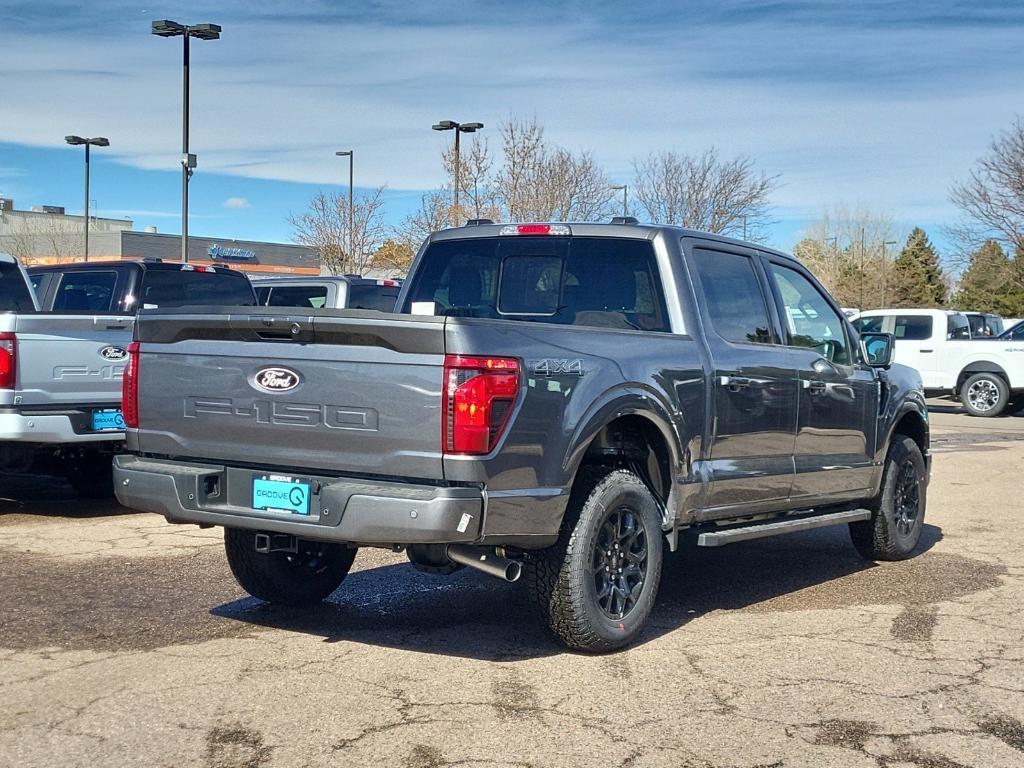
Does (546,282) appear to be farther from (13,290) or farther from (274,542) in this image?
(13,290)

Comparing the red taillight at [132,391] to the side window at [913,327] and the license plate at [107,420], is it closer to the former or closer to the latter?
the license plate at [107,420]

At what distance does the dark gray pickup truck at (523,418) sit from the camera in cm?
481

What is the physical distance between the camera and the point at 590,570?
5.35 meters

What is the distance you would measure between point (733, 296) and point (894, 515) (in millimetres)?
2290

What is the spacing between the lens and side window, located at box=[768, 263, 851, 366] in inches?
283

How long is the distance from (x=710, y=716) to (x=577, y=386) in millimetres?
1413

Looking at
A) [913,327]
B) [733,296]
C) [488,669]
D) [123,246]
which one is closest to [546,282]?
[733,296]

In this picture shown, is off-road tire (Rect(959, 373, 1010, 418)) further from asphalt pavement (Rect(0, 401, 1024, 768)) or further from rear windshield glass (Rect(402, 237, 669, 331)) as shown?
rear windshield glass (Rect(402, 237, 669, 331))

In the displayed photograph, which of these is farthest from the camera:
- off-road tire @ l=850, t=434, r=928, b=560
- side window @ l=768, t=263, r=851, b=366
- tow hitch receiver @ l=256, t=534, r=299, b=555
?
off-road tire @ l=850, t=434, r=928, b=560

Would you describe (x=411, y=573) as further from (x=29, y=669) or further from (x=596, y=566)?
(x=29, y=669)

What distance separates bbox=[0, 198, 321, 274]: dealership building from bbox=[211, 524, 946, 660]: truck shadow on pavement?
2203 inches

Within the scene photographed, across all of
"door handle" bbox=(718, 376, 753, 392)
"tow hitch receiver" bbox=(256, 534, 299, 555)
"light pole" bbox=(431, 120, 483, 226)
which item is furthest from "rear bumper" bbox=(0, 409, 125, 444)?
"light pole" bbox=(431, 120, 483, 226)

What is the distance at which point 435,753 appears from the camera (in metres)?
4.20

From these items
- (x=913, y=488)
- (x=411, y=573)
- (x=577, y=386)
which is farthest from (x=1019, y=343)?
(x=577, y=386)
